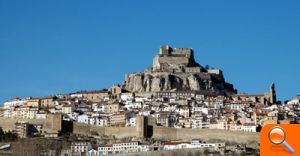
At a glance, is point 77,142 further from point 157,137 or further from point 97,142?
point 157,137

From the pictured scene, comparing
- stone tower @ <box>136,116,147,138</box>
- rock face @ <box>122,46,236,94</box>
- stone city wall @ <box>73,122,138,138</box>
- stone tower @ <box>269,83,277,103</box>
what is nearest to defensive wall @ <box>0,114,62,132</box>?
stone city wall @ <box>73,122,138,138</box>

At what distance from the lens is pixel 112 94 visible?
57188mm

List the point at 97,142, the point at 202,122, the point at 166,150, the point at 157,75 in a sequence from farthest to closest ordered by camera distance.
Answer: the point at 157,75 → the point at 202,122 → the point at 97,142 → the point at 166,150

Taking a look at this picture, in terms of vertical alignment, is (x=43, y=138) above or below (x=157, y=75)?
below

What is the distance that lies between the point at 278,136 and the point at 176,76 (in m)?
48.4

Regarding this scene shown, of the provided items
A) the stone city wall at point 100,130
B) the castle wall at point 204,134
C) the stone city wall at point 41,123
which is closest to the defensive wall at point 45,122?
the stone city wall at point 41,123

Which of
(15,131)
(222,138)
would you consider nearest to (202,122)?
(222,138)

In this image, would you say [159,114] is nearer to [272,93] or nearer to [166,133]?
Result: [166,133]

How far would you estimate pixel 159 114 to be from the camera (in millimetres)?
48219

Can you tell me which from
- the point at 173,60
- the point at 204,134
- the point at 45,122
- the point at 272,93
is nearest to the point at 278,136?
the point at 204,134

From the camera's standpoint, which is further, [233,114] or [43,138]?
[233,114]

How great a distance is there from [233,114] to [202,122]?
3.00m

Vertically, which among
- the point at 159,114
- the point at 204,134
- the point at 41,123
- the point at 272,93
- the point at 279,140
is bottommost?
the point at 279,140

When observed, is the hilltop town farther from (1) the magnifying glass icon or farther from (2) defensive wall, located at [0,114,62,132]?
(1) the magnifying glass icon
